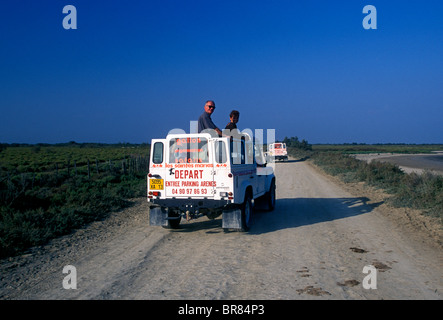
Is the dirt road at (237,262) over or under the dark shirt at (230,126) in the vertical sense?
under

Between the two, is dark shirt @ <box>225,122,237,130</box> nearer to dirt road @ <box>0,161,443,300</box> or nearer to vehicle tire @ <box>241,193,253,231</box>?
vehicle tire @ <box>241,193,253,231</box>

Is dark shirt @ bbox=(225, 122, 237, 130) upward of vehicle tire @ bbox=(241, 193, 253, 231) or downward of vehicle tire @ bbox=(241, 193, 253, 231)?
upward

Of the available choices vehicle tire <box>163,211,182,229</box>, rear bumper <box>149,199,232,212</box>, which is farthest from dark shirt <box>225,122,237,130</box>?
vehicle tire <box>163,211,182,229</box>

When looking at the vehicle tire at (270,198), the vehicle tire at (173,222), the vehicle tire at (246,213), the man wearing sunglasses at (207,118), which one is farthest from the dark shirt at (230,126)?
the vehicle tire at (270,198)

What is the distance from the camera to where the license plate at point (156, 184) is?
8242 millimetres

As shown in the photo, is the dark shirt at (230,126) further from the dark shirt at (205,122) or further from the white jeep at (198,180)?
the dark shirt at (205,122)

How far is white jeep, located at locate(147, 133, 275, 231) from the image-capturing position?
7.82 m

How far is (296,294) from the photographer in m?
4.70

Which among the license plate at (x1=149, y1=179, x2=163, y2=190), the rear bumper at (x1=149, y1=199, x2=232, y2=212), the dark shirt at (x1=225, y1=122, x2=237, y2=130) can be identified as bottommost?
the rear bumper at (x1=149, y1=199, x2=232, y2=212)

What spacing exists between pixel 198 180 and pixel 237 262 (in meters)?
2.35

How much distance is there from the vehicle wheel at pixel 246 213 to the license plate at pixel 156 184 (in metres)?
1.93

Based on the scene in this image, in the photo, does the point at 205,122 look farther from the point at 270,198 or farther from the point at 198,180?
the point at 270,198
